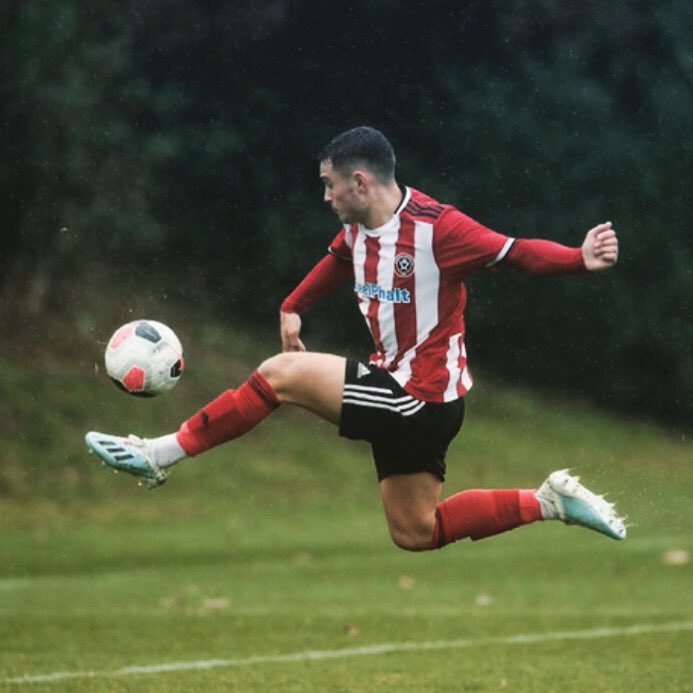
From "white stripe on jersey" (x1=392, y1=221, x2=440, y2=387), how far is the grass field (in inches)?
66.3

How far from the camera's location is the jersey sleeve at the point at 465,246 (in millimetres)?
5945

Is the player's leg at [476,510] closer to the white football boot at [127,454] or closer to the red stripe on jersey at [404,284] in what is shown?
the red stripe on jersey at [404,284]

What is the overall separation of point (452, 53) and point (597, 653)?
1208 cm

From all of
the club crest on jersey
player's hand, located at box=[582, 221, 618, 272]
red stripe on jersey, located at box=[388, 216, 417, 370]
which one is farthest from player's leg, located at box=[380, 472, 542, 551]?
player's hand, located at box=[582, 221, 618, 272]

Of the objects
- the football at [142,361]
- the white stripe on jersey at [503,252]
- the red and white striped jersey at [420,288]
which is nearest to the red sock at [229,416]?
the football at [142,361]

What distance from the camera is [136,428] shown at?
54.0 feet

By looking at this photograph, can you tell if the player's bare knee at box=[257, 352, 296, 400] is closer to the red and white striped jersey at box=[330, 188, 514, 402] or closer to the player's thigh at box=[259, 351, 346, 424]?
the player's thigh at box=[259, 351, 346, 424]

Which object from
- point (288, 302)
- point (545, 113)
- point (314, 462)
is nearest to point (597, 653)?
point (288, 302)

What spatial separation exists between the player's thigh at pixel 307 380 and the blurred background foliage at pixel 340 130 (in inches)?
440

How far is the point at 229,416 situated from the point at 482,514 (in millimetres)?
1297

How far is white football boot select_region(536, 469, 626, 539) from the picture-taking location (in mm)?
6402

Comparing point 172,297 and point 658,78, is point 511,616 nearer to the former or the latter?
point 172,297

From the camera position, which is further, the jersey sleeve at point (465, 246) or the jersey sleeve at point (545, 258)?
the jersey sleeve at point (465, 246)

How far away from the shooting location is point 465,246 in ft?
19.7
